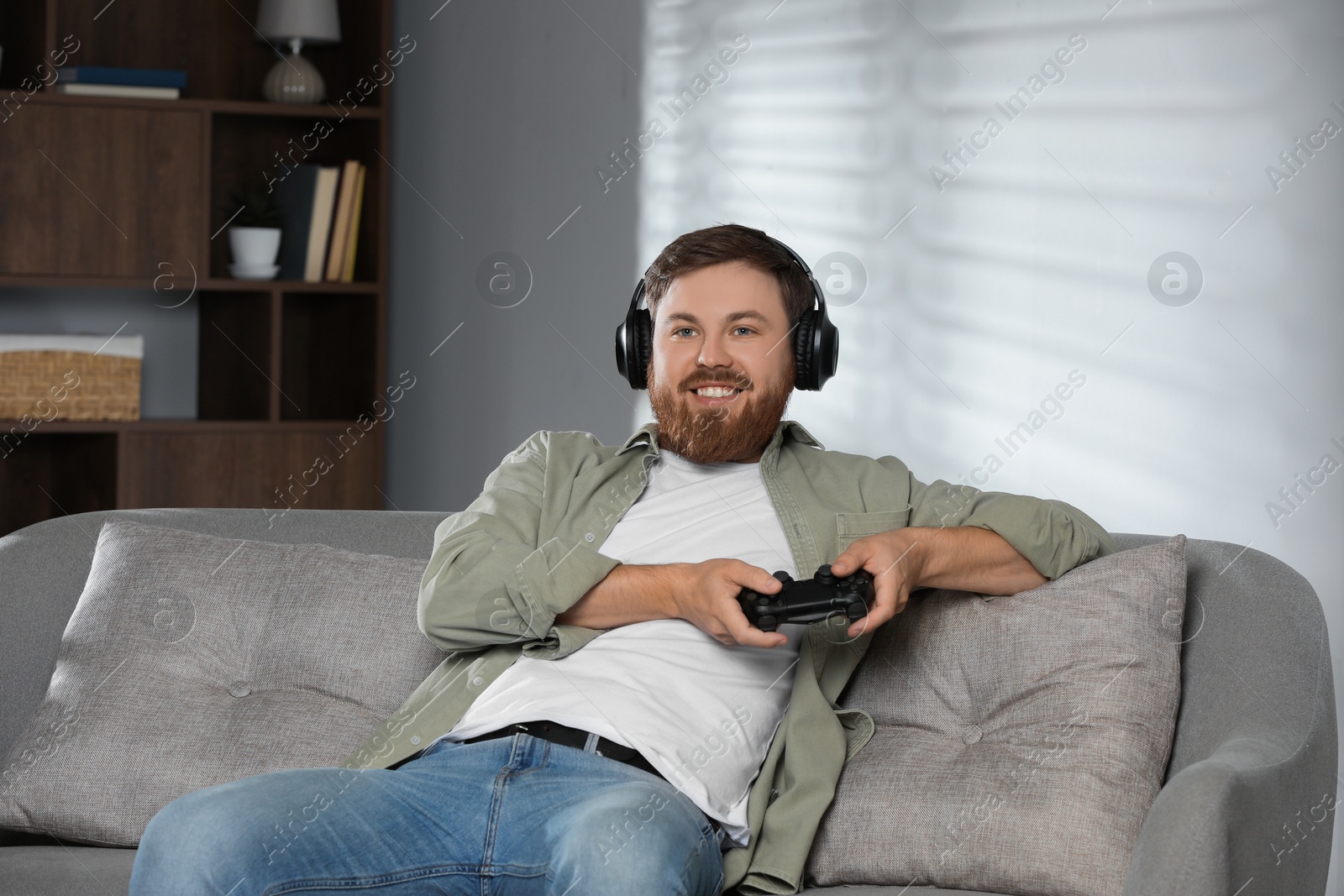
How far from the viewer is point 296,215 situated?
3.65m

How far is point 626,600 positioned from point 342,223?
2406 mm

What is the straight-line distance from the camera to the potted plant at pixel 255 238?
355 centimetres

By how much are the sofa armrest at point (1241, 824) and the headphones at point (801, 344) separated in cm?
64

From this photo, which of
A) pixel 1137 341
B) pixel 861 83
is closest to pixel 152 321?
pixel 861 83

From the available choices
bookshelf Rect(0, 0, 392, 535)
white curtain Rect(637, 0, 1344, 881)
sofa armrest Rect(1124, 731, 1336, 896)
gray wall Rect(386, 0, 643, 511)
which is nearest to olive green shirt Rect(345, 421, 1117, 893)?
sofa armrest Rect(1124, 731, 1336, 896)

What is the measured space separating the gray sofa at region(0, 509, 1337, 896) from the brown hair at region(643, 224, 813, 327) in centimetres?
51

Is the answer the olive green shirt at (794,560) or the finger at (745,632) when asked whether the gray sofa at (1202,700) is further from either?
the finger at (745,632)

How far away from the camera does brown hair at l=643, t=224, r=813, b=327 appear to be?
1.69 metres

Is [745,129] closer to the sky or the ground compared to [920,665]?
closer to the sky

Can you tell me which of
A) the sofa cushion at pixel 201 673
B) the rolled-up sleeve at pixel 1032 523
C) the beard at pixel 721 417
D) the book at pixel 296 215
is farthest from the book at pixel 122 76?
the rolled-up sleeve at pixel 1032 523

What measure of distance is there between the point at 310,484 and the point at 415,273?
644mm

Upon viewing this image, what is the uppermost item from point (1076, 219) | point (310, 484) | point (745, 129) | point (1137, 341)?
point (745, 129)

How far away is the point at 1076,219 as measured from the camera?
2.13 meters

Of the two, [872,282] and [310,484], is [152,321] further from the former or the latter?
[872,282]
